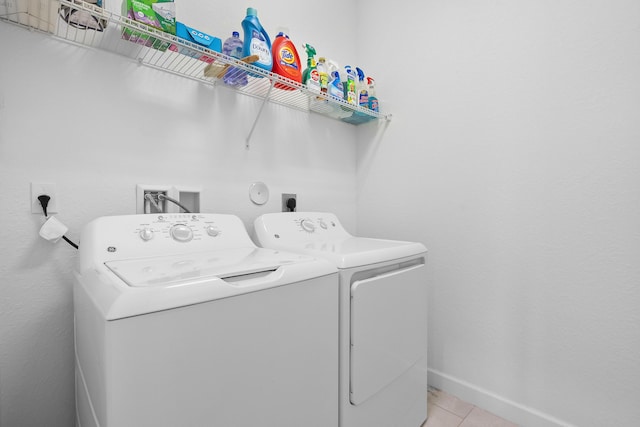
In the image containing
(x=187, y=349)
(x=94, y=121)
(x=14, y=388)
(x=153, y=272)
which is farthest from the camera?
(x=94, y=121)

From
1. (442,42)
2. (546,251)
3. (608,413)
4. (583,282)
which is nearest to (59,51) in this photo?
(442,42)

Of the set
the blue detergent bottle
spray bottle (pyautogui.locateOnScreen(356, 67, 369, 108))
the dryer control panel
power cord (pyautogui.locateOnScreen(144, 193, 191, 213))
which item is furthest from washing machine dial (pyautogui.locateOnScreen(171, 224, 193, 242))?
spray bottle (pyautogui.locateOnScreen(356, 67, 369, 108))

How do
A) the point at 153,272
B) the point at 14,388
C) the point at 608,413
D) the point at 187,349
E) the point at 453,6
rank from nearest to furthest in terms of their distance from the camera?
1. the point at 187,349
2. the point at 153,272
3. the point at 14,388
4. the point at 608,413
5. the point at 453,6

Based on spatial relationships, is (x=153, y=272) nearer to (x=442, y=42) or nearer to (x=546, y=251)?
(x=546, y=251)

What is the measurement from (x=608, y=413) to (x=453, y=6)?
212 centimetres

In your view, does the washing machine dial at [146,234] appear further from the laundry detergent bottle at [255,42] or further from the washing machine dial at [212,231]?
the laundry detergent bottle at [255,42]

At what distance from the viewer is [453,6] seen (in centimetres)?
169

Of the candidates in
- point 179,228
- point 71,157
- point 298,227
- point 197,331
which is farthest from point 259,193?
point 197,331

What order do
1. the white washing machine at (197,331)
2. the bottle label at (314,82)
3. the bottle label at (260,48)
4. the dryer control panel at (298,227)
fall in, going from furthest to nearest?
the bottle label at (314,82), the dryer control panel at (298,227), the bottle label at (260,48), the white washing machine at (197,331)

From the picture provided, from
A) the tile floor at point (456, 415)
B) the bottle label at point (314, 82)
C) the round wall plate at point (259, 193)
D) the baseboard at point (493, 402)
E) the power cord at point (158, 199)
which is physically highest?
the bottle label at point (314, 82)

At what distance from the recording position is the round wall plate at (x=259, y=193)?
1576 mm

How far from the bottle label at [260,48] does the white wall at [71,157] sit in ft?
0.95

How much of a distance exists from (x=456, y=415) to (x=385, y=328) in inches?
32.7

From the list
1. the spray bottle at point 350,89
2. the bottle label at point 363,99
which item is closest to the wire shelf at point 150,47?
the spray bottle at point 350,89
